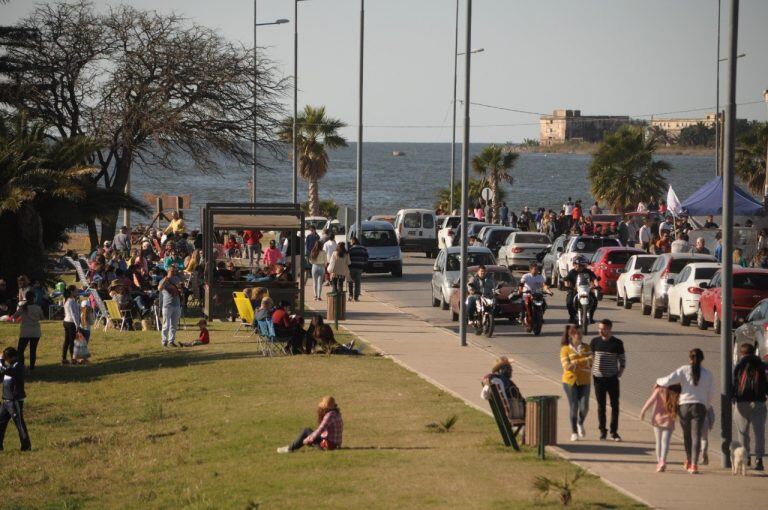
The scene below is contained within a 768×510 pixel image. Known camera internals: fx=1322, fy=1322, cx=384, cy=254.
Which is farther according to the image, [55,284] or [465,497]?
[55,284]

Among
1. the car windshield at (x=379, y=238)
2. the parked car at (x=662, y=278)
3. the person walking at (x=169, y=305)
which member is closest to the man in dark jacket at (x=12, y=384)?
the person walking at (x=169, y=305)

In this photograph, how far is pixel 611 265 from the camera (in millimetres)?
38812

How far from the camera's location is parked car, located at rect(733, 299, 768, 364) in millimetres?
22281

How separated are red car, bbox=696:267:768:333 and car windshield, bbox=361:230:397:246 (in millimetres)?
17670

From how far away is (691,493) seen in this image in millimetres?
13727

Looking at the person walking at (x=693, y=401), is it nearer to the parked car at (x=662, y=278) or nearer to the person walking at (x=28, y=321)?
the person walking at (x=28, y=321)

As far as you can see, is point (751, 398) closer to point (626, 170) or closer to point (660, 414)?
point (660, 414)

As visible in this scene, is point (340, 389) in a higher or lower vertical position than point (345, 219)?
lower

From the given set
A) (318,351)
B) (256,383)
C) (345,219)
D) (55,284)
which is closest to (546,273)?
(345,219)

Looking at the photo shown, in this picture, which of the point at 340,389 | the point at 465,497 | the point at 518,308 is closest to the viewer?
the point at 465,497

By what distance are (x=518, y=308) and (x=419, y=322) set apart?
2.61 metres

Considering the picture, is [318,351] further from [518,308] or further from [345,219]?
[345,219]

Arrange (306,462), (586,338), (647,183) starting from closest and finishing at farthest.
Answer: (306,462) → (586,338) → (647,183)

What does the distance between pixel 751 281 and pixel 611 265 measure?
988cm
